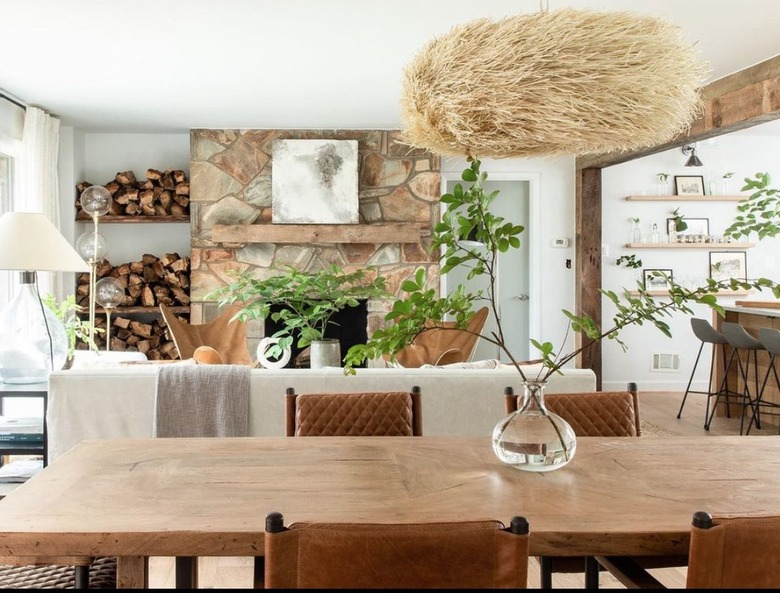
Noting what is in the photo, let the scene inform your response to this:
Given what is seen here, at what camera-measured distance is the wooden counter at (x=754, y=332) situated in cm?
552

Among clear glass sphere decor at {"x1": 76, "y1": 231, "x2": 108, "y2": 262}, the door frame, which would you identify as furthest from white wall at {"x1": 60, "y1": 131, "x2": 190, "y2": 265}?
the door frame

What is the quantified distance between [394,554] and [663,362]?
673cm

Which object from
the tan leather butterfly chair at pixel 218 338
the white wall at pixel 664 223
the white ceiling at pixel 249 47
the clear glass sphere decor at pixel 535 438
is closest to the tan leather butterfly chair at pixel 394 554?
the clear glass sphere decor at pixel 535 438

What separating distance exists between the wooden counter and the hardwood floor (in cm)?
19

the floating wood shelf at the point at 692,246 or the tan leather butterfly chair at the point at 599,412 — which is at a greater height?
the floating wood shelf at the point at 692,246

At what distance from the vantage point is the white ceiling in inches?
146

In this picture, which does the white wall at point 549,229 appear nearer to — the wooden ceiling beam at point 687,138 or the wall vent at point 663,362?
the wooden ceiling beam at point 687,138

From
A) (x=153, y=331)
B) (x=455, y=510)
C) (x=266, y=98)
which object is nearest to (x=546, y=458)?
(x=455, y=510)

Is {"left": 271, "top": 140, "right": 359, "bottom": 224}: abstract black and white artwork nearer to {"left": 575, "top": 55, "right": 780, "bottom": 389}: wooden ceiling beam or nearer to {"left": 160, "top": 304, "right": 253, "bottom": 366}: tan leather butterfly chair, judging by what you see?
{"left": 160, "top": 304, "right": 253, "bottom": 366}: tan leather butterfly chair

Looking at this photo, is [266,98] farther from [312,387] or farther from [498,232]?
[498,232]

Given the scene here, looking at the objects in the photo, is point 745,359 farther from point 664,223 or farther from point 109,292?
point 109,292

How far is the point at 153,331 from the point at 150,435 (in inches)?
161

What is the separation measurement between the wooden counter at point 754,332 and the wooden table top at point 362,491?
3.76 m

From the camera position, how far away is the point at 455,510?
4.96 feet
